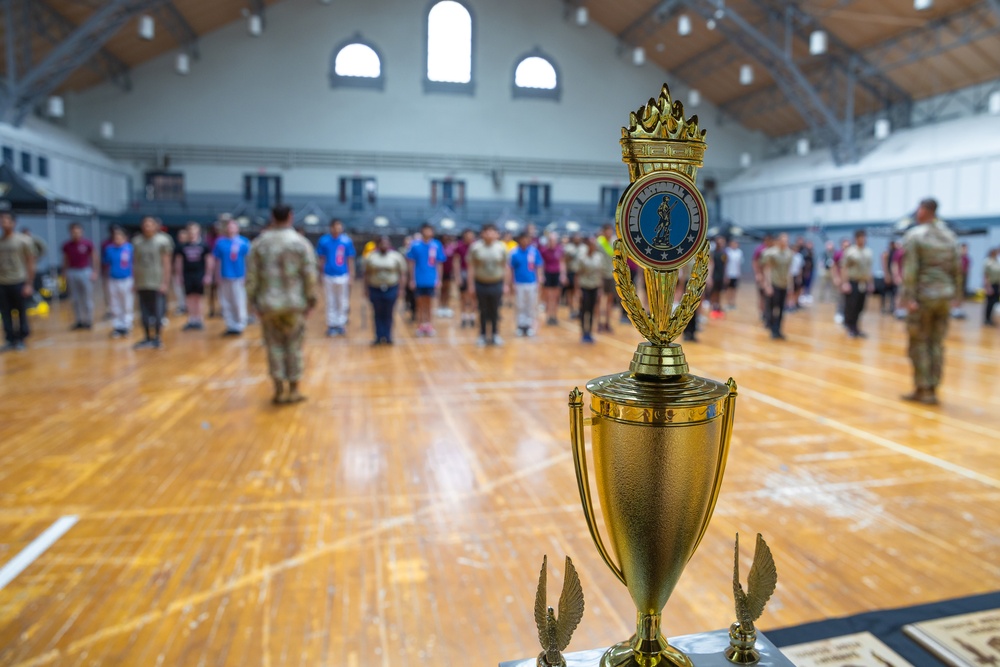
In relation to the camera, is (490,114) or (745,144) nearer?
(490,114)

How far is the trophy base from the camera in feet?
3.65

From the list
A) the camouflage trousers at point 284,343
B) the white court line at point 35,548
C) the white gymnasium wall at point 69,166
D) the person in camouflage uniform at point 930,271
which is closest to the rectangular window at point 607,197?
the white gymnasium wall at point 69,166

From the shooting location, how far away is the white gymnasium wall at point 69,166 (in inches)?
768

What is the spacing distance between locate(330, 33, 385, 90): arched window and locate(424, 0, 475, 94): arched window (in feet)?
6.67

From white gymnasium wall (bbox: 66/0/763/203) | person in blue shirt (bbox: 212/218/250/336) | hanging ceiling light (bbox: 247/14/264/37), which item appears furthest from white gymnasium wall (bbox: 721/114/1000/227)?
hanging ceiling light (bbox: 247/14/264/37)

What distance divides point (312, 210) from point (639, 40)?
14.6m

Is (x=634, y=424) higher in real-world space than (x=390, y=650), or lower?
higher

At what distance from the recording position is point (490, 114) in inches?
1123

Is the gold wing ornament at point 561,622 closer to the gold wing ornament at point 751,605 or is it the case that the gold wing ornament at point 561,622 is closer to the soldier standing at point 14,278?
the gold wing ornament at point 751,605

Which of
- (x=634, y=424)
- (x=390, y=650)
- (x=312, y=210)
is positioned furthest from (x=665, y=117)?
(x=312, y=210)

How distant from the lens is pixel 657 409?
1.00 metres

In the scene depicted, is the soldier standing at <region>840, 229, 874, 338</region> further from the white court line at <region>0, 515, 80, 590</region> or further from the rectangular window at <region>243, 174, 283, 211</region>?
the rectangular window at <region>243, 174, 283, 211</region>

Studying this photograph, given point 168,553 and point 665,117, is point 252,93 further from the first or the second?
point 665,117

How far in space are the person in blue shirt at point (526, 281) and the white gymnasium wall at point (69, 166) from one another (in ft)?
46.6
